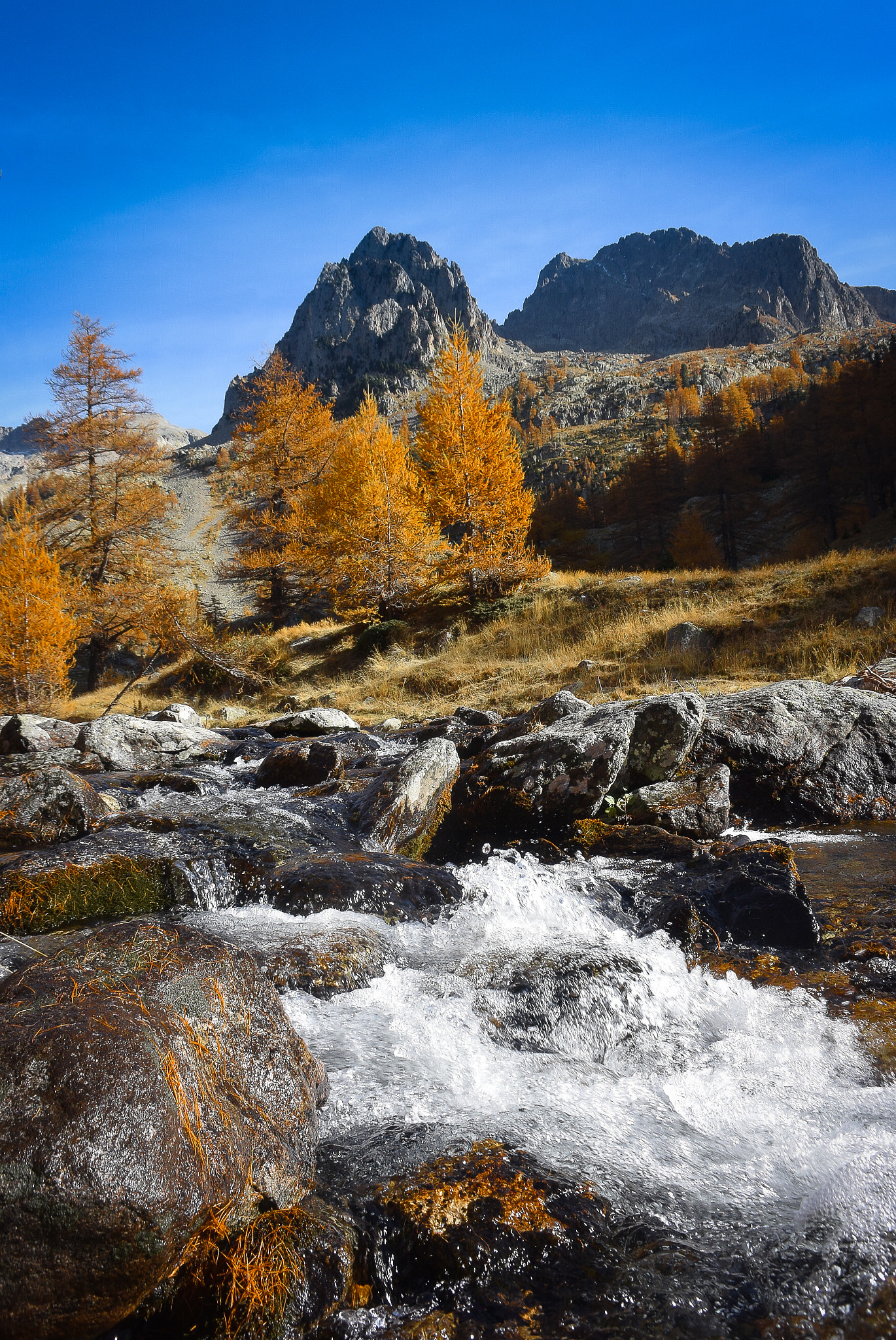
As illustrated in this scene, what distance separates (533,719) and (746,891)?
15.0ft

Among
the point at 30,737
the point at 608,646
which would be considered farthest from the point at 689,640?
the point at 30,737

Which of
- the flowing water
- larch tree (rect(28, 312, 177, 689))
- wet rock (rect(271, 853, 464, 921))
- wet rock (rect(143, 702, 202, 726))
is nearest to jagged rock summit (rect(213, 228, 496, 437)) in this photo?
larch tree (rect(28, 312, 177, 689))

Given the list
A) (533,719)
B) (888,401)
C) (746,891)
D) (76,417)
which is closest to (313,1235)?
(746,891)

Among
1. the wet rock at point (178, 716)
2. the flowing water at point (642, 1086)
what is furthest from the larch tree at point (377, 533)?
the flowing water at point (642, 1086)

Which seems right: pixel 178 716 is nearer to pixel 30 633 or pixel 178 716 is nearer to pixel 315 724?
pixel 315 724

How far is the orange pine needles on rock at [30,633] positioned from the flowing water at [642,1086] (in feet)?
57.6

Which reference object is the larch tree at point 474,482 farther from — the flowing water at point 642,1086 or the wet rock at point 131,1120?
the wet rock at point 131,1120

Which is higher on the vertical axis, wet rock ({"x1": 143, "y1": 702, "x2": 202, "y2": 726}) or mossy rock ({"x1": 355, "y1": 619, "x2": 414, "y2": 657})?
mossy rock ({"x1": 355, "y1": 619, "x2": 414, "y2": 657})

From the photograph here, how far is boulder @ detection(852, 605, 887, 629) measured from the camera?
11.9 m

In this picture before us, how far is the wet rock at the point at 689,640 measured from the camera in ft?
43.8

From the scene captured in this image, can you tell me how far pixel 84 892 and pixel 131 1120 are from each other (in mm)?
3662

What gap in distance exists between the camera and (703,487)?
56562mm

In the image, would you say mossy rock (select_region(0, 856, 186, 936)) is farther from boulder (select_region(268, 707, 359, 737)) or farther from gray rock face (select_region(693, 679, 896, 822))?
boulder (select_region(268, 707, 359, 737))

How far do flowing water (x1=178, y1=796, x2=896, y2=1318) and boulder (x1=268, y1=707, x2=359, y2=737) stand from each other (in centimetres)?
802
